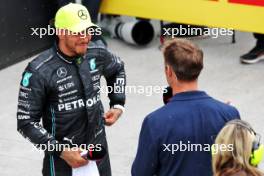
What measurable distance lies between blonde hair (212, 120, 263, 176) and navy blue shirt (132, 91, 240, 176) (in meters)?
0.28

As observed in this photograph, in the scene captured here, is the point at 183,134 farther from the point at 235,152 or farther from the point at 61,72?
the point at 61,72

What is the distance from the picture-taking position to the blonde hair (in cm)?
291

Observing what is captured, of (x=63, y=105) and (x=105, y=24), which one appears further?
(x=105, y=24)

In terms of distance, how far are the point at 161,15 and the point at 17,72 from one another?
1.93 metres

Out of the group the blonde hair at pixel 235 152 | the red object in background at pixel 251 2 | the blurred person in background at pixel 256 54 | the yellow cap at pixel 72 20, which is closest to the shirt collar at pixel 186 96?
the blonde hair at pixel 235 152

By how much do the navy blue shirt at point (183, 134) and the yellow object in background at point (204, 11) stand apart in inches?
175

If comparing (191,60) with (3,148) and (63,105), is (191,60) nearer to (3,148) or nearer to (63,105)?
(63,105)

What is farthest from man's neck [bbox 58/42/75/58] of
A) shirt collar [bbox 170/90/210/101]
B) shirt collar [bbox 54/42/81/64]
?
shirt collar [bbox 170/90/210/101]

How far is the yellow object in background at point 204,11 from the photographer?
7633mm

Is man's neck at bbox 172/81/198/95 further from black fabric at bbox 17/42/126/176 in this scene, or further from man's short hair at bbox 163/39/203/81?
black fabric at bbox 17/42/126/176

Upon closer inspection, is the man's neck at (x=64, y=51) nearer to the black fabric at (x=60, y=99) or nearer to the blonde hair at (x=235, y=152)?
the black fabric at (x=60, y=99)

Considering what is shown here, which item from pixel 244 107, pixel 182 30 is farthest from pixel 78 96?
pixel 182 30

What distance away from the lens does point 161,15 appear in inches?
322

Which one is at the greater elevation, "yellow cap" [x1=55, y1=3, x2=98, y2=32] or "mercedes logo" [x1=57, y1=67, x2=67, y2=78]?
"yellow cap" [x1=55, y1=3, x2=98, y2=32]
